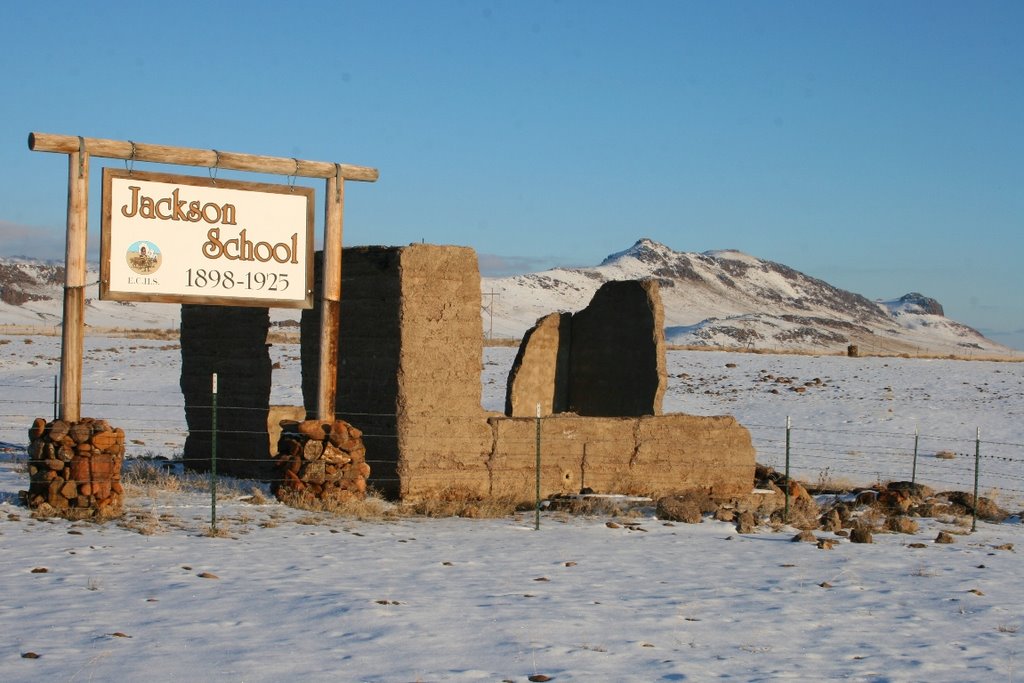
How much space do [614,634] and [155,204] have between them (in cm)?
776

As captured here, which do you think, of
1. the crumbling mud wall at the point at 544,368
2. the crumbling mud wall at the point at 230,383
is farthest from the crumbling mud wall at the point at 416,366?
the crumbling mud wall at the point at 544,368

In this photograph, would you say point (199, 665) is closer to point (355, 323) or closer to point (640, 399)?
point (355, 323)

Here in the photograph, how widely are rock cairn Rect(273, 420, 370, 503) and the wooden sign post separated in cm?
40

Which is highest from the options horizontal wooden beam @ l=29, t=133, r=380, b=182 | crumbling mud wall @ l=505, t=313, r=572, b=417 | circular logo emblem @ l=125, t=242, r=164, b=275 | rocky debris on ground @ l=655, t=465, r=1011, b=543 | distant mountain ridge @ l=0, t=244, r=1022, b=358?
distant mountain ridge @ l=0, t=244, r=1022, b=358

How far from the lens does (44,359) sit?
4216 centimetres

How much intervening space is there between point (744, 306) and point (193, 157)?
130021mm

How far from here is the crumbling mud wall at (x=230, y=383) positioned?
1630cm

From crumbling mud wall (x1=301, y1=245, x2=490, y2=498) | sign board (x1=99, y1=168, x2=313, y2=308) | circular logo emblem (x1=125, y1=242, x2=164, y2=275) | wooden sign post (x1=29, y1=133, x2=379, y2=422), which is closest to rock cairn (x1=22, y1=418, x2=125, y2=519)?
wooden sign post (x1=29, y1=133, x2=379, y2=422)

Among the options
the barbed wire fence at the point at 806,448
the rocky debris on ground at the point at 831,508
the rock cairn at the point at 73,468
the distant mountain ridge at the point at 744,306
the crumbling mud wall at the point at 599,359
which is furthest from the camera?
the distant mountain ridge at the point at 744,306

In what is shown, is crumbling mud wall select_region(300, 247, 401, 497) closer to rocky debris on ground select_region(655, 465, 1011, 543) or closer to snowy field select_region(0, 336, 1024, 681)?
snowy field select_region(0, 336, 1024, 681)

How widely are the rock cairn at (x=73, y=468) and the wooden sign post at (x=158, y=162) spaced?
278mm

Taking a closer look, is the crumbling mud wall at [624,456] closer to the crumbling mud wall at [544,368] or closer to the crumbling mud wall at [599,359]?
the crumbling mud wall at [599,359]

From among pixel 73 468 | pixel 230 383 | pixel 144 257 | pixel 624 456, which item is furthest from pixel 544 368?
pixel 73 468

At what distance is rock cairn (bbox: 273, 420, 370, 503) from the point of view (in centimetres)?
1396
